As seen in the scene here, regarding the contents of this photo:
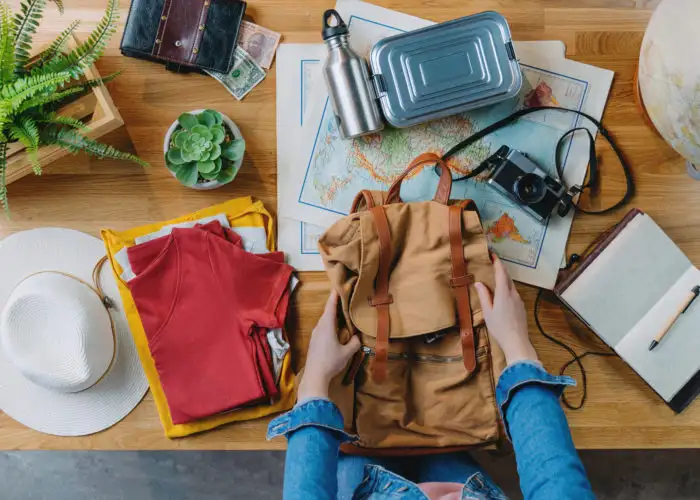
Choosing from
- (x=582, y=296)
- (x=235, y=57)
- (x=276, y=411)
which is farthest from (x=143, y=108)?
(x=582, y=296)

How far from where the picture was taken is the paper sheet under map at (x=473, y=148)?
3.26 ft

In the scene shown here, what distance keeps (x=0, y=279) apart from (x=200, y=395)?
15.7 inches

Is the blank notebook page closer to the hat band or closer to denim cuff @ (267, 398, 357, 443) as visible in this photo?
denim cuff @ (267, 398, 357, 443)

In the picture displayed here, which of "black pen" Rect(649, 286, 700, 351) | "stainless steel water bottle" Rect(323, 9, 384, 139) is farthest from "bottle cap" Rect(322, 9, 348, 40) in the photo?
"black pen" Rect(649, 286, 700, 351)

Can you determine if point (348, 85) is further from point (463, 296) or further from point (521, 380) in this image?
point (521, 380)

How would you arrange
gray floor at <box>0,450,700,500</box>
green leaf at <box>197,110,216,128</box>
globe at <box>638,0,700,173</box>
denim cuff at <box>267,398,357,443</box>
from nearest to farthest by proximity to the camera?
globe at <box>638,0,700,173</box> < denim cuff at <box>267,398,357,443</box> < green leaf at <box>197,110,216,128</box> < gray floor at <box>0,450,700,500</box>

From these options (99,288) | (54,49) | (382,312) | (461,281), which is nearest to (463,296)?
(461,281)

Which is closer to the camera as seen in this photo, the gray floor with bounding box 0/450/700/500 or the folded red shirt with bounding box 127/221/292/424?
the folded red shirt with bounding box 127/221/292/424

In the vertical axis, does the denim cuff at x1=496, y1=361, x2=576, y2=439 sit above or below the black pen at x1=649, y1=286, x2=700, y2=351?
below

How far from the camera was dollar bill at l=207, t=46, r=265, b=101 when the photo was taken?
99cm

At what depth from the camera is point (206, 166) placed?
3.04 feet

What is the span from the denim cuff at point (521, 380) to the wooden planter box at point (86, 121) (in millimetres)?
749

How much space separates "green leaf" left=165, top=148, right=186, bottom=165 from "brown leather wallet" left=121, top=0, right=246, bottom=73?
0.16 metres

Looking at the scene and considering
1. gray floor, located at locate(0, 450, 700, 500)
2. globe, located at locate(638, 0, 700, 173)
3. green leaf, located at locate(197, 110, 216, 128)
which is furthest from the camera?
gray floor, located at locate(0, 450, 700, 500)
